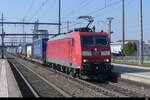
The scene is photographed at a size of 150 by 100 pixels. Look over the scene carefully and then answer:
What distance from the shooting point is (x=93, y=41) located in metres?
17.4

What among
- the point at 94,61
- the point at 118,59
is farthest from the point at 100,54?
the point at 118,59

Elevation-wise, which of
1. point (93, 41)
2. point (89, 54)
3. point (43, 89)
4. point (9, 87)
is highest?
point (93, 41)

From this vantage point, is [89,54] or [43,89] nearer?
[43,89]

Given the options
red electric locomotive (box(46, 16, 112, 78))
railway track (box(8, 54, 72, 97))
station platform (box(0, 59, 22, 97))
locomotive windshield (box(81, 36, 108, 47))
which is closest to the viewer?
station platform (box(0, 59, 22, 97))

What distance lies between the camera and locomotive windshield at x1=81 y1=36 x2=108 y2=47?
17109mm

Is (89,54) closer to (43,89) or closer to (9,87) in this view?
(43,89)

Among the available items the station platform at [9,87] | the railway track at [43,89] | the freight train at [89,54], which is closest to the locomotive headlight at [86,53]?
the freight train at [89,54]

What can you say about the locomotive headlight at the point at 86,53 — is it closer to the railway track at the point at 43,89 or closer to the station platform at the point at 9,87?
the railway track at the point at 43,89

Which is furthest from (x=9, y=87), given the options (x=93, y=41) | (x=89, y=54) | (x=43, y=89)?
(x=93, y=41)

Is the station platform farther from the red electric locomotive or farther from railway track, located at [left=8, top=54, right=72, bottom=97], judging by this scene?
the red electric locomotive

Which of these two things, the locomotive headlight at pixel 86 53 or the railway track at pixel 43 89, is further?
the locomotive headlight at pixel 86 53

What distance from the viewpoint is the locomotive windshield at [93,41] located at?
1711 centimetres

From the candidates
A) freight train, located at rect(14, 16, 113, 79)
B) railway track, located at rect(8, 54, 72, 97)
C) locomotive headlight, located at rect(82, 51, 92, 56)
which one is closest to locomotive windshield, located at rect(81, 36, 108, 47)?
freight train, located at rect(14, 16, 113, 79)

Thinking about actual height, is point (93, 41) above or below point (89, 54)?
above
